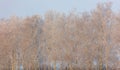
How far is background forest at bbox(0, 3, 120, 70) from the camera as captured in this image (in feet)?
114

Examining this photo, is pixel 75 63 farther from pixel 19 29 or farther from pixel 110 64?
pixel 19 29

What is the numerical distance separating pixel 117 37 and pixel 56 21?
31.5 feet

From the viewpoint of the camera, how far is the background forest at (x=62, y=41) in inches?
1366

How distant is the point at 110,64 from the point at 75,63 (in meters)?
4.53

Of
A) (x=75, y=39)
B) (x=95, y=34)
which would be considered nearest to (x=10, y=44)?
(x=75, y=39)

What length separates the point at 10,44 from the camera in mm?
36844

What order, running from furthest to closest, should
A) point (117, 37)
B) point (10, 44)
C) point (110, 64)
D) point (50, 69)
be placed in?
1. point (50, 69)
2. point (10, 44)
3. point (110, 64)
4. point (117, 37)

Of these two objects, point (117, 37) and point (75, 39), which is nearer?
point (117, 37)

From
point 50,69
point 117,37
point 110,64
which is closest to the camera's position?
point 117,37

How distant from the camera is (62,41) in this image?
3638 centimetres

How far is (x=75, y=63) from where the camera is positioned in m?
36.1

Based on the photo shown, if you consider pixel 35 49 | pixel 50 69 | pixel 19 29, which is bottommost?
pixel 50 69

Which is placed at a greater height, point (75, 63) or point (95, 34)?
point (95, 34)

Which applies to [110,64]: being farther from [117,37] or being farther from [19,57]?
[19,57]
